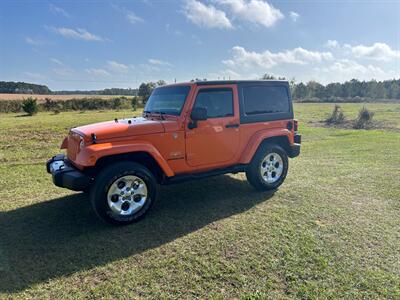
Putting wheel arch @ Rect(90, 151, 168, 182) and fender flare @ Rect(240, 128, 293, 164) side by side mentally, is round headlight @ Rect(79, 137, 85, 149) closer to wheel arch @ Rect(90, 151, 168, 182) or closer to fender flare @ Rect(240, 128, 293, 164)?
wheel arch @ Rect(90, 151, 168, 182)

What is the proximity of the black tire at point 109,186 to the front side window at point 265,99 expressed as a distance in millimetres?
2119

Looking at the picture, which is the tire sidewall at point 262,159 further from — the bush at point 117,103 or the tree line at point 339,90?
the tree line at point 339,90

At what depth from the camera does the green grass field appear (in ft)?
9.31

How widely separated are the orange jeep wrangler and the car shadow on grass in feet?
0.98

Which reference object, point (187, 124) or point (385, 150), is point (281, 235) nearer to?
point (187, 124)

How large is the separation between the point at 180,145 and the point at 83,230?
1788 millimetres

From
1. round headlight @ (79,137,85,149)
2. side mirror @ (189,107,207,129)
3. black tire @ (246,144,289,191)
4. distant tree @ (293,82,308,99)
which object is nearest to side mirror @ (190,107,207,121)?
side mirror @ (189,107,207,129)

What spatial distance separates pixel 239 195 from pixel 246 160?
0.66 m

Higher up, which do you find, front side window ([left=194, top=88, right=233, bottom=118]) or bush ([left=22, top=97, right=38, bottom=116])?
bush ([left=22, top=97, right=38, bottom=116])

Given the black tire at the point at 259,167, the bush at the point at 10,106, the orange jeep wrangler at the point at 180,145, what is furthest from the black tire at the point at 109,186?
the bush at the point at 10,106

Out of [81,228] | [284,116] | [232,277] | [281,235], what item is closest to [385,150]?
[284,116]

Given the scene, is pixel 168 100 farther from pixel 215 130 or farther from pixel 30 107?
pixel 30 107

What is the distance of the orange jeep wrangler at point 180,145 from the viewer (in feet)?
12.8

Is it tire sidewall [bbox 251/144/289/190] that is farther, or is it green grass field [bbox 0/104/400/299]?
tire sidewall [bbox 251/144/289/190]
